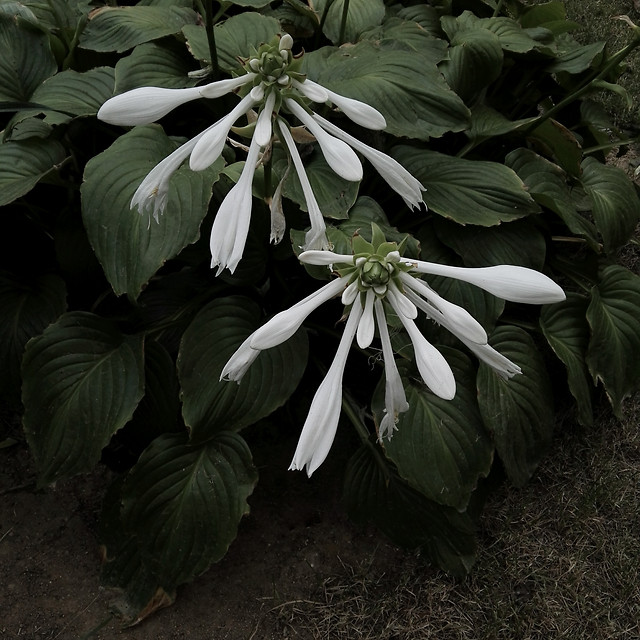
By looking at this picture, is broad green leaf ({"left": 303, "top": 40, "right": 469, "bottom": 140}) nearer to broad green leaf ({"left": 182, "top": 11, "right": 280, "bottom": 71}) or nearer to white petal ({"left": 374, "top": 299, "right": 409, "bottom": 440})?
broad green leaf ({"left": 182, "top": 11, "right": 280, "bottom": 71})

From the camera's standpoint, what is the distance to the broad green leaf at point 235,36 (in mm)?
1916

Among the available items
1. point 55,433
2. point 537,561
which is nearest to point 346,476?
point 537,561

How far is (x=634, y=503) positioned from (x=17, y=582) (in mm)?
1858

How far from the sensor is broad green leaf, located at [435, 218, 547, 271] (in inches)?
76.5

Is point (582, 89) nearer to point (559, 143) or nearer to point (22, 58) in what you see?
point (559, 143)

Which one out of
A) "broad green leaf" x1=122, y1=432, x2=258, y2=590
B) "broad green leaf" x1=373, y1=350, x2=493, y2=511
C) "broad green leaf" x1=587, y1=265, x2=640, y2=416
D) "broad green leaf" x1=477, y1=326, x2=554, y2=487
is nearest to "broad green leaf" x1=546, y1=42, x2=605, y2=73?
"broad green leaf" x1=587, y1=265, x2=640, y2=416

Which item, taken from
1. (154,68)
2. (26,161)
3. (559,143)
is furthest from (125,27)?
(559,143)

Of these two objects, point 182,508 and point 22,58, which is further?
point 22,58

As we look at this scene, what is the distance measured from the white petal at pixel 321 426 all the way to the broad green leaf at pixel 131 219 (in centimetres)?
60

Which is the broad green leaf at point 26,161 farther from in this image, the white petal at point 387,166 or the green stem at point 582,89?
the green stem at point 582,89

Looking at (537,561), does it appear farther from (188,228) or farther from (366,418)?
(188,228)

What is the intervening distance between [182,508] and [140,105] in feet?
3.39

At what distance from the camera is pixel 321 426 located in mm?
1044

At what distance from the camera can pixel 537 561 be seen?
6.35 feet
